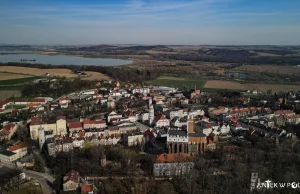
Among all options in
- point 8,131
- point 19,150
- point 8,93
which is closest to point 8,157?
point 19,150

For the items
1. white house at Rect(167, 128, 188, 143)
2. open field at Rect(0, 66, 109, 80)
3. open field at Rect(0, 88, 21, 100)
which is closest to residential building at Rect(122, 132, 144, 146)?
white house at Rect(167, 128, 188, 143)

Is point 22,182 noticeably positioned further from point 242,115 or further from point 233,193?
point 242,115

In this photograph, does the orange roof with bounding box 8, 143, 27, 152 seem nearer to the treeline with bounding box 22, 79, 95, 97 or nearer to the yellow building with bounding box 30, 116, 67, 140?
the yellow building with bounding box 30, 116, 67, 140

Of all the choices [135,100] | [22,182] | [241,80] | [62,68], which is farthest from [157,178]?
[62,68]

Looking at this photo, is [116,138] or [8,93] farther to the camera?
[8,93]

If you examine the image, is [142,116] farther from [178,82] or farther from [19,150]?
[178,82]

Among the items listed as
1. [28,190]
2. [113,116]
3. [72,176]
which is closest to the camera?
[28,190]

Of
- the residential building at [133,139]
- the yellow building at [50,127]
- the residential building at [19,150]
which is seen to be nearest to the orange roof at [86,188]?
the residential building at [133,139]
